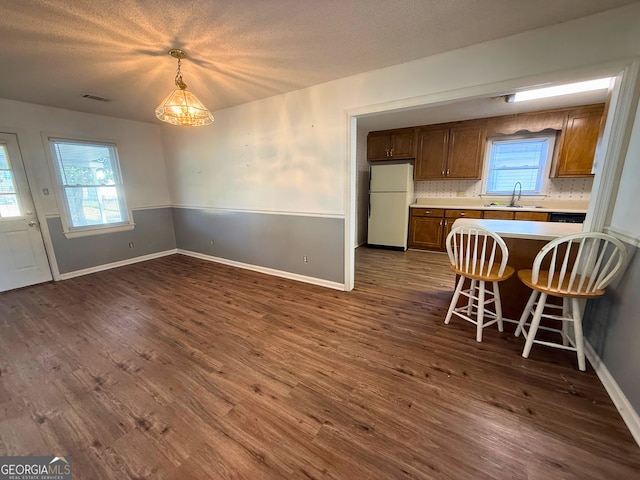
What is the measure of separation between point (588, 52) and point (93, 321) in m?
4.89

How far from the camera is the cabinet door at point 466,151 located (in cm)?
448

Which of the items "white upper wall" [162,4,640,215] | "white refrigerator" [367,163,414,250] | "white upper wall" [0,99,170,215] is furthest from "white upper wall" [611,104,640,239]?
"white upper wall" [0,99,170,215]

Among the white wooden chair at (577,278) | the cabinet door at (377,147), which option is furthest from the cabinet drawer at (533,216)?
the cabinet door at (377,147)

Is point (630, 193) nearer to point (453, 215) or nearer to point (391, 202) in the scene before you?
point (453, 215)

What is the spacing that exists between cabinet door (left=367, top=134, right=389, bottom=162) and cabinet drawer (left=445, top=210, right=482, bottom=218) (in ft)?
5.47

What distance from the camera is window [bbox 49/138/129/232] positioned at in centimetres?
383

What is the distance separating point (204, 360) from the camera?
2049mm

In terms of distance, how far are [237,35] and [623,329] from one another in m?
3.35

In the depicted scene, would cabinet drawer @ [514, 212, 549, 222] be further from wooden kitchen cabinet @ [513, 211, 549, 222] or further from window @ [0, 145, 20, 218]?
window @ [0, 145, 20, 218]

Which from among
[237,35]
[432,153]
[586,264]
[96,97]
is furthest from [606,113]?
[96,97]

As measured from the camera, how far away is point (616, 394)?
5.16ft

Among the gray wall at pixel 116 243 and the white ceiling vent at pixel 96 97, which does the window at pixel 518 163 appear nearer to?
the white ceiling vent at pixel 96 97

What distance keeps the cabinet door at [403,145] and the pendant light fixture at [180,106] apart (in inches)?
150

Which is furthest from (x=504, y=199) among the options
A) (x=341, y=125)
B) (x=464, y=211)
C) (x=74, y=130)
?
(x=74, y=130)
